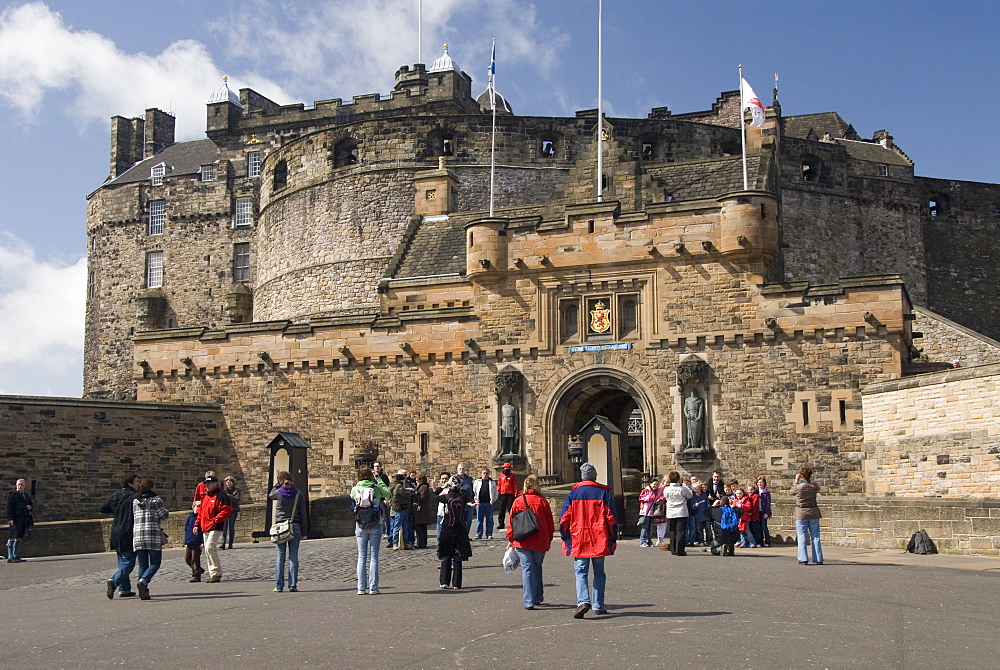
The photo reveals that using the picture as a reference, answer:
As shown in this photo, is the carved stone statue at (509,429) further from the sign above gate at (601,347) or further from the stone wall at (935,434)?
the stone wall at (935,434)

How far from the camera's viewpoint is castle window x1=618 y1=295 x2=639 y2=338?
86.0 feet

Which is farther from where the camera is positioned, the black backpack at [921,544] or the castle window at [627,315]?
the castle window at [627,315]

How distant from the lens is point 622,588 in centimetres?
1285

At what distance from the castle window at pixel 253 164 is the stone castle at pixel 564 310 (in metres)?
7.08

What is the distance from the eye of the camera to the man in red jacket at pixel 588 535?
10859mm

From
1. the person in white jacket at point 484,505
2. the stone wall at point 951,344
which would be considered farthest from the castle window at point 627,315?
the stone wall at point 951,344

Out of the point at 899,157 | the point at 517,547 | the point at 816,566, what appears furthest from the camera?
the point at 899,157

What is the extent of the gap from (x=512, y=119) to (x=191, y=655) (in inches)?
1384

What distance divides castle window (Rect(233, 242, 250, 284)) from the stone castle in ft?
17.9

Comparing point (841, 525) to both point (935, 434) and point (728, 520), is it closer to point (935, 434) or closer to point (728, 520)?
point (728, 520)

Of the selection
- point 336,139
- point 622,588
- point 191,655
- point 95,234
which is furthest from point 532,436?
point 95,234

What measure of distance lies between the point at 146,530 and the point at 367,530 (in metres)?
2.45

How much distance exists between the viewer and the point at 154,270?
5406 centimetres

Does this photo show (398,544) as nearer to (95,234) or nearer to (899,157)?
(899,157)
